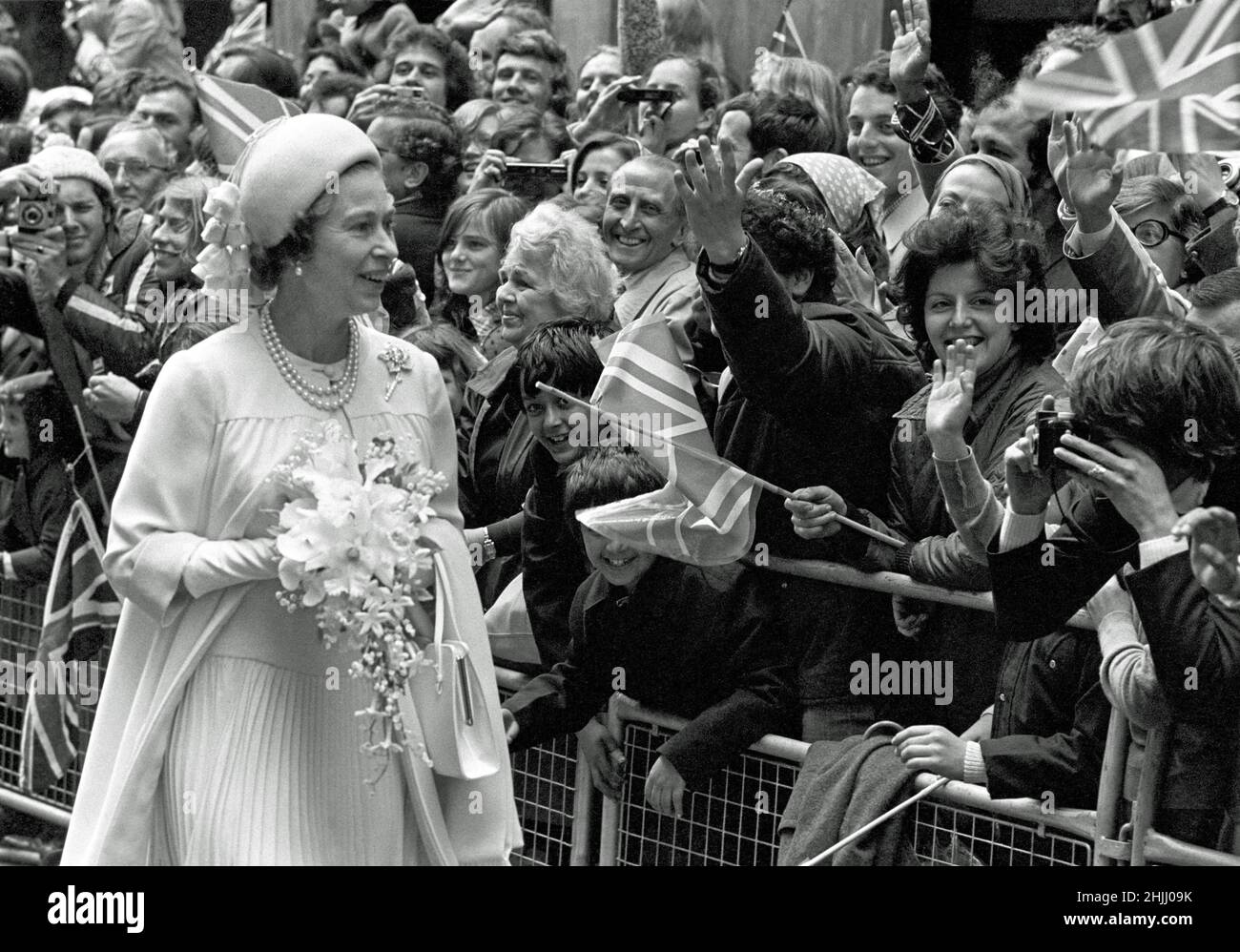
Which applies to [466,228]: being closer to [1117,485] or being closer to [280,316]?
[280,316]

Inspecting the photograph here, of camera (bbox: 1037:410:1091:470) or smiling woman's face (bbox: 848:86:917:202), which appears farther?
smiling woman's face (bbox: 848:86:917:202)

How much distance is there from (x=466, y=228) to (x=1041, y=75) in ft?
10.7

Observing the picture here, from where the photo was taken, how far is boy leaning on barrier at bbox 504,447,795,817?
19.0 feet

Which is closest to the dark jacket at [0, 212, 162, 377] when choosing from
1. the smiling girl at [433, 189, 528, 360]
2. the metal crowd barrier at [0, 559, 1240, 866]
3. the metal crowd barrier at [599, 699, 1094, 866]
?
the smiling girl at [433, 189, 528, 360]

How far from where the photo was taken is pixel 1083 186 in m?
5.39

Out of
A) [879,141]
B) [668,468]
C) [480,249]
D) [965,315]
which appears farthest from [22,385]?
[965,315]

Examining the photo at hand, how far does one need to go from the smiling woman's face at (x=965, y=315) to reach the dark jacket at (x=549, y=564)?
4.24ft

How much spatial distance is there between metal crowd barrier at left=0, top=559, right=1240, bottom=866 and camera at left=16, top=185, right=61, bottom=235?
2.88 m

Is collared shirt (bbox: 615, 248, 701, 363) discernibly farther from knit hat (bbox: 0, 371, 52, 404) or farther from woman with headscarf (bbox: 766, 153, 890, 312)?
knit hat (bbox: 0, 371, 52, 404)

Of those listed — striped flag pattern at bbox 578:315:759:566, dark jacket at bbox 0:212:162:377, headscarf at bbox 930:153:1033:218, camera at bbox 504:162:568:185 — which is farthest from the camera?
camera at bbox 504:162:568:185

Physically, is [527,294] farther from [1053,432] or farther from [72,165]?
[1053,432]

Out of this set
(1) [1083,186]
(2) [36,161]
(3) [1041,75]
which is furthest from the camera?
(2) [36,161]

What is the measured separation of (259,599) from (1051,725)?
186 centimetres
